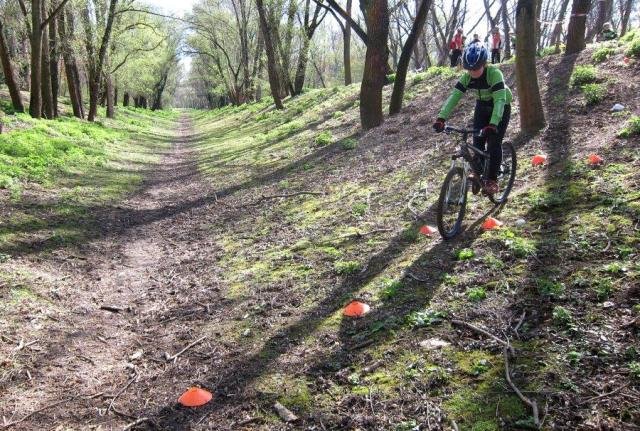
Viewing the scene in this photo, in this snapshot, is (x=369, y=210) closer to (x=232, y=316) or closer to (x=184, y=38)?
(x=232, y=316)

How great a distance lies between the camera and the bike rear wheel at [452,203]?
19.6 feet

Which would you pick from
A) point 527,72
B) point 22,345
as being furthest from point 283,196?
point 22,345

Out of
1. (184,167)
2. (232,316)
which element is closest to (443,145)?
(232,316)

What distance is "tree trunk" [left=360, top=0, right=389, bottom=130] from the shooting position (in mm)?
12797

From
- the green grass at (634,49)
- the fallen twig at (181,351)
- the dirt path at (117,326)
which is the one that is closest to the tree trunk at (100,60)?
the dirt path at (117,326)

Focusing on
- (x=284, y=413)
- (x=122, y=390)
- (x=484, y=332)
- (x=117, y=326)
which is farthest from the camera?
(x=117, y=326)

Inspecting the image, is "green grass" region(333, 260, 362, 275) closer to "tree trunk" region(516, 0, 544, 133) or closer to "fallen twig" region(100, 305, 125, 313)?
"fallen twig" region(100, 305, 125, 313)

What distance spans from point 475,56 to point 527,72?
3758 mm

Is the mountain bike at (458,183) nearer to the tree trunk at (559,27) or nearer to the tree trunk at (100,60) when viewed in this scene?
the tree trunk at (559,27)

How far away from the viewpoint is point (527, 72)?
905cm

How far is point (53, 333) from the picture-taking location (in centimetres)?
512

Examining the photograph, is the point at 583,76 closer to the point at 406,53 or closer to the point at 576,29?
the point at 576,29

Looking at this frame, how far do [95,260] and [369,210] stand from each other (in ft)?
14.1

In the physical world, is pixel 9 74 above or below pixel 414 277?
above
